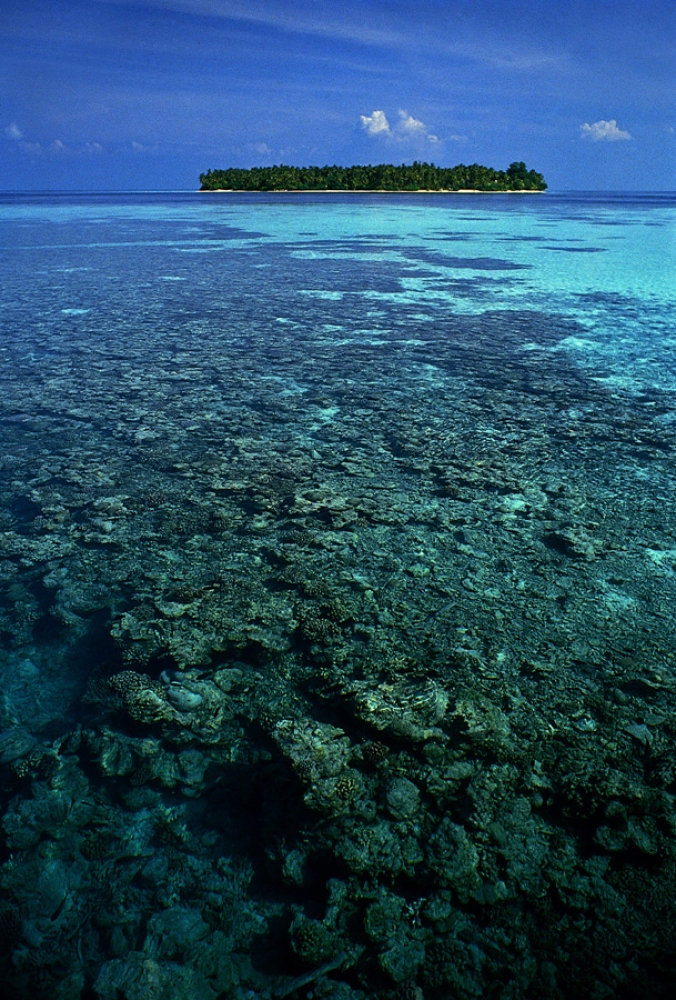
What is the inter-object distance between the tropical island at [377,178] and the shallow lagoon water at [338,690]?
3171 inches

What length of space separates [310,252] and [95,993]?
21.7 metres

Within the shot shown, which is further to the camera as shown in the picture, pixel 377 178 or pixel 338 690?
pixel 377 178

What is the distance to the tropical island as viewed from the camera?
7812cm

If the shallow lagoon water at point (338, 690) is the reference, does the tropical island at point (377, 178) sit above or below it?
above

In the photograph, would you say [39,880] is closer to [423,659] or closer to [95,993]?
[95,993]

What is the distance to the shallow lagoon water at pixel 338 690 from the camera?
2105 mm

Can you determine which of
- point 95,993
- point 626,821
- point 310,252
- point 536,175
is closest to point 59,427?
point 95,993

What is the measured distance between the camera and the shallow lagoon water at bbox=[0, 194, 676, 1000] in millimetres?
2105

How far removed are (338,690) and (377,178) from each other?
86.3 m

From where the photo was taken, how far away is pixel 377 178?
260 ft

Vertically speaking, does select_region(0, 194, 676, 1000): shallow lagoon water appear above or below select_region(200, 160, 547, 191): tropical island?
below

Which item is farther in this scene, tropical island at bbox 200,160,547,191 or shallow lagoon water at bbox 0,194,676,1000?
tropical island at bbox 200,160,547,191

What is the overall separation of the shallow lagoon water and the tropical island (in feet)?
264

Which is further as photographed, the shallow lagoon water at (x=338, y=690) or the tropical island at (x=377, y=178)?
the tropical island at (x=377, y=178)
